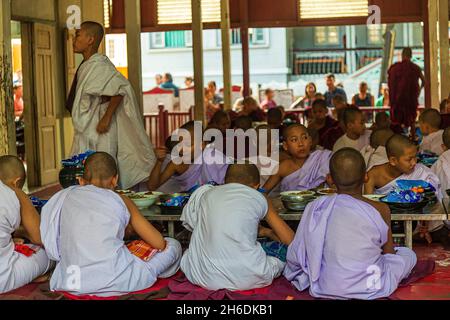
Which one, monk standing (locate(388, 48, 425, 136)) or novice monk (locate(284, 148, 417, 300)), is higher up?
monk standing (locate(388, 48, 425, 136))

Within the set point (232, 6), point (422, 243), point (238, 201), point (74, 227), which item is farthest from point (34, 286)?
point (232, 6)

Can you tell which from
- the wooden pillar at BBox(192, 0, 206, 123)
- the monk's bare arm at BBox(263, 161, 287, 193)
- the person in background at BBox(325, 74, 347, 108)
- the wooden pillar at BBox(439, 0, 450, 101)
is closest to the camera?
the monk's bare arm at BBox(263, 161, 287, 193)

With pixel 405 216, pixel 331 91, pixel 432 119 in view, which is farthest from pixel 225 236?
pixel 331 91

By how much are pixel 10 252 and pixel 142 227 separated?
888 millimetres

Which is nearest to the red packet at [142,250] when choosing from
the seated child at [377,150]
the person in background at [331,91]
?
the seated child at [377,150]

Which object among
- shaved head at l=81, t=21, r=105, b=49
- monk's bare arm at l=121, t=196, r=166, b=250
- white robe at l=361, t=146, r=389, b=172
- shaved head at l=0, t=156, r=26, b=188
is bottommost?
monk's bare arm at l=121, t=196, r=166, b=250

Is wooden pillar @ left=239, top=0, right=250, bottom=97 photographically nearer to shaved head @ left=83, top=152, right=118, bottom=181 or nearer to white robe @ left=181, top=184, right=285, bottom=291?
shaved head @ left=83, top=152, right=118, bottom=181

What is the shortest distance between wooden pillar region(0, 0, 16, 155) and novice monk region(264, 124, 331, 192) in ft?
9.31

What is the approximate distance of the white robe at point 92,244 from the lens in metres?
5.36

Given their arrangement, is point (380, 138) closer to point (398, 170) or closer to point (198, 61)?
point (398, 170)

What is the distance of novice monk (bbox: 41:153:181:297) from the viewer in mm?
5359

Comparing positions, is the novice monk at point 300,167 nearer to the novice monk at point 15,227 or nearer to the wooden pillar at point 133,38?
the novice monk at point 15,227

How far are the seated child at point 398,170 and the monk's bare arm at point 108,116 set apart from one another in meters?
2.55

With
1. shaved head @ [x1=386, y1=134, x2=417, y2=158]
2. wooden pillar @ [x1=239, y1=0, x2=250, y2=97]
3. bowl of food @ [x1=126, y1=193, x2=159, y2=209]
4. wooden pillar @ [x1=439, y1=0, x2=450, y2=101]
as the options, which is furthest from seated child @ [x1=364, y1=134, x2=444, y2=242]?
wooden pillar @ [x1=239, y1=0, x2=250, y2=97]
